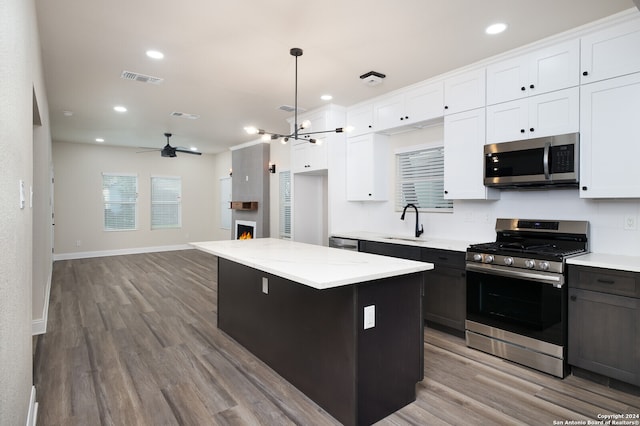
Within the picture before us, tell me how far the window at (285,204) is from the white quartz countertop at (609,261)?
4.94 metres

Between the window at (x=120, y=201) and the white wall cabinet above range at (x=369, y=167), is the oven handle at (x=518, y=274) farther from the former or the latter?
the window at (x=120, y=201)

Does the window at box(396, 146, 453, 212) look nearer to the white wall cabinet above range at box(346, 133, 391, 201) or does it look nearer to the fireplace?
the white wall cabinet above range at box(346, 133, 391, 201)

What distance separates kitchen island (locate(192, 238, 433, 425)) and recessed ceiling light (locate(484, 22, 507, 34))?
2.03 m

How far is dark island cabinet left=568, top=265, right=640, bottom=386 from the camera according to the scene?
2367 mm

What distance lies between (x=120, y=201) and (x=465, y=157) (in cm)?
832

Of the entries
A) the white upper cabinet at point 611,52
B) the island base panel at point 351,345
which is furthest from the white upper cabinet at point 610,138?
the island base panel at point 351,345

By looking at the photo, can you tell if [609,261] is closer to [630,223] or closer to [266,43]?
[630,223]

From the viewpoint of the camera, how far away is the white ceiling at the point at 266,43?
260cm

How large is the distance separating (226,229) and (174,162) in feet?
7.55

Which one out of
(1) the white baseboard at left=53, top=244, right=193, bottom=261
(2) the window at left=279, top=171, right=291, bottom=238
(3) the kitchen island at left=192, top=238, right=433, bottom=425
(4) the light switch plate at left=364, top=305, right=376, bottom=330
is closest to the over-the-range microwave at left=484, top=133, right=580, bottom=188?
(3) the kitchen island at left=192, top=238, right=433, bottom=425

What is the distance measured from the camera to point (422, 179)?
4.46m

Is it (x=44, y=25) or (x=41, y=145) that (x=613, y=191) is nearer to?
(x=44, y=25)

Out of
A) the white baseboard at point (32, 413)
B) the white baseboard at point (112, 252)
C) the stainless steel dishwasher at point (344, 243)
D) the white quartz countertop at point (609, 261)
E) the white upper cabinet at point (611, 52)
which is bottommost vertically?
the white baseboard at point (32, 413)

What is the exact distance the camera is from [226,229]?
9555 millimetres
